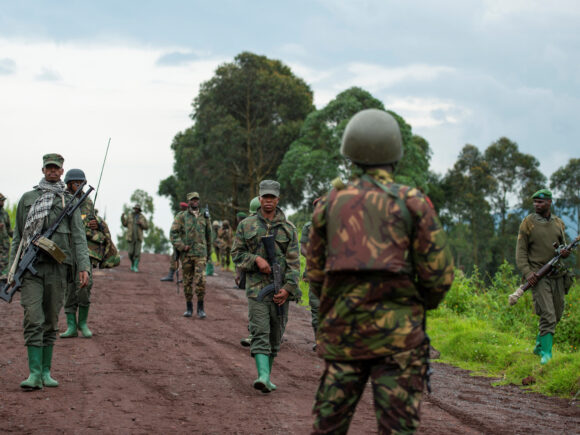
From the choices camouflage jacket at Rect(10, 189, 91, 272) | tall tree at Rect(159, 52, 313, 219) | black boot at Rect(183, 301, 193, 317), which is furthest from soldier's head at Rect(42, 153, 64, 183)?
tall tree at Rect(159, 52, 313, 219)

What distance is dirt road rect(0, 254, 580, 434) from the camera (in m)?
6.19

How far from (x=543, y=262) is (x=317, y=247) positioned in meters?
6.77

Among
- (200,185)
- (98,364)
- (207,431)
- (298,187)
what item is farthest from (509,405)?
(200,185)

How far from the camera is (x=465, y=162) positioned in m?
54.9

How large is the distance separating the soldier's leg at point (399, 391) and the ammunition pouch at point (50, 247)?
440 cm

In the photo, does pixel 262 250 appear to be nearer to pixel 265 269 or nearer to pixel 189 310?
pixel 265 269

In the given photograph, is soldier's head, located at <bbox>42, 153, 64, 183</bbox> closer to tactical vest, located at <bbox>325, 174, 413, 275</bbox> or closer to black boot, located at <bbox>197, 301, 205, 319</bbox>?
tactical vest, located at <bbox>325, 174, 413, 275</bbox>

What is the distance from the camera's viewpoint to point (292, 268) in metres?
7.70

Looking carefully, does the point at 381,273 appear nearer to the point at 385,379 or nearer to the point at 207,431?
the point at 385,379

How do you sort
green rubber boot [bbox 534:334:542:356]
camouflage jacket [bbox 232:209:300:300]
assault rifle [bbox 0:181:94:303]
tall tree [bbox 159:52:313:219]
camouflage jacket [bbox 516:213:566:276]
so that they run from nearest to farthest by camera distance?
1. assault rifle [bbox 0:181:94:303]
2. camouflage jacket [bbox 232:209:300:300]
3. camouflage jacket [bbox 516:213:566:276]
4. green rubber boot [bbox 534:334:542:356]
5. tall tree [bbox 159:52:313:219]

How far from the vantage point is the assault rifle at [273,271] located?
7410 millimetres

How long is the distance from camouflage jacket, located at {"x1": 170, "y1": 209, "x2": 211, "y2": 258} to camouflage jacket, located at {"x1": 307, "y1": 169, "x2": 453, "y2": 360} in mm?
10087

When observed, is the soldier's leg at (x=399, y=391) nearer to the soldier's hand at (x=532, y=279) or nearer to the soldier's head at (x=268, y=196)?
the soldier's head at (x=268, y=196)

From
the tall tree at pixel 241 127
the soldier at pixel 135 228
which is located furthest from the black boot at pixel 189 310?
the tall tree at pixel 241 127
